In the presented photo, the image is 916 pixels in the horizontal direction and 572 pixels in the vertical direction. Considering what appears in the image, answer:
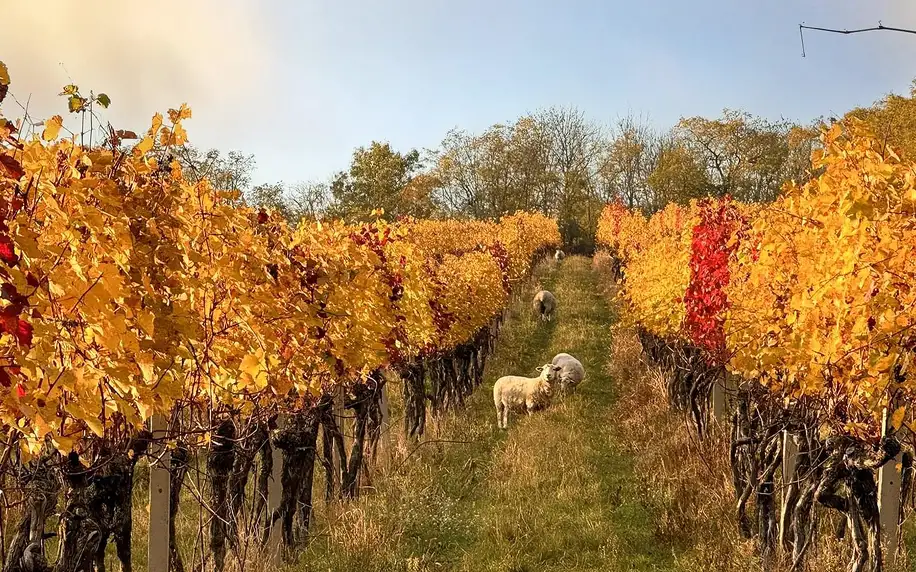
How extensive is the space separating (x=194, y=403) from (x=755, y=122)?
50.1 metres

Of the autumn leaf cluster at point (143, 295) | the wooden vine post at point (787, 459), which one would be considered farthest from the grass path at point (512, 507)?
the autumn leaf cluster at point (143, 295)

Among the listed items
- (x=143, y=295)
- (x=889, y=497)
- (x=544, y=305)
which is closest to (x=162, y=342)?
(x=143, y=295)

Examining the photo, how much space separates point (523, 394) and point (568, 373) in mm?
1272

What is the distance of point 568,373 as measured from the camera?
39.8 feet

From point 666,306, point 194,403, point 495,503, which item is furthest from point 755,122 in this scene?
point 194,403

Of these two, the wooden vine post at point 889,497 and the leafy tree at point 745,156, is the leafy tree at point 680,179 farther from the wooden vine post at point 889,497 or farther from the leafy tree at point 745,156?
the wooden vine post at point 889,497

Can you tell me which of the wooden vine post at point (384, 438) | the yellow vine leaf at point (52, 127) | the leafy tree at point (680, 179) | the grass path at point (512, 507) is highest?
the leafy tree at point (680, 179)

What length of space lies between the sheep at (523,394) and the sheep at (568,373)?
604 mm

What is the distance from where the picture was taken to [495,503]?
23.6 feet

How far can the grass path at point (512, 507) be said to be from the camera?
19.0 feet

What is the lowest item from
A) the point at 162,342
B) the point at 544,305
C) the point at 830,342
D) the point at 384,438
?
the point at 384,438

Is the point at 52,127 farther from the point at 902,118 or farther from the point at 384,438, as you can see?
the point at 902,118

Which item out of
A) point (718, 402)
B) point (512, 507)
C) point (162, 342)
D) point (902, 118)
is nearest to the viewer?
point (162, 342)

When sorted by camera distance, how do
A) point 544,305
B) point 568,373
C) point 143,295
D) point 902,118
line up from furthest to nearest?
point 902,118 < point 544,305 < point 568,373 < point 143,295
